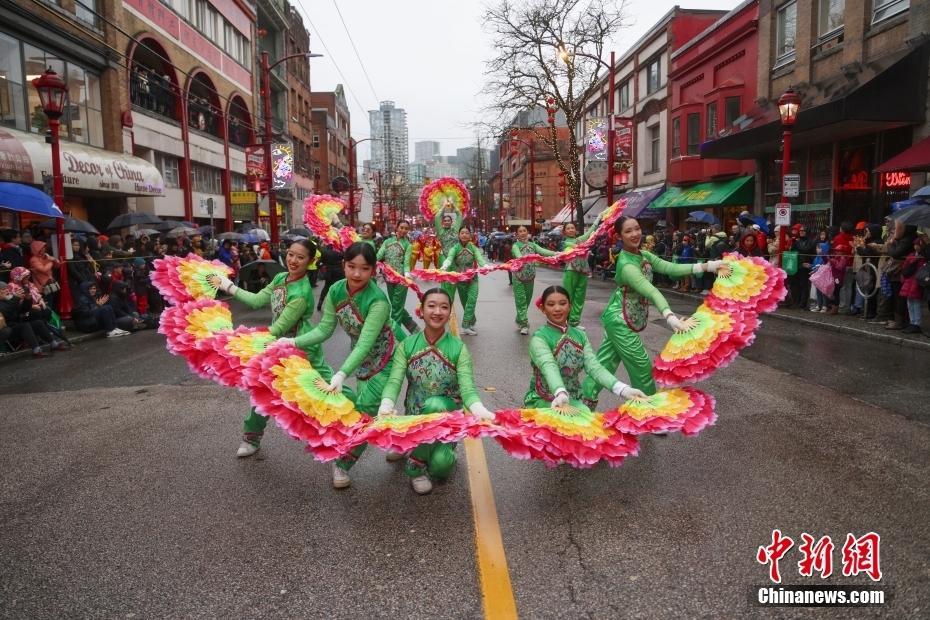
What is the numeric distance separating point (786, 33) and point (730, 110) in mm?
3925

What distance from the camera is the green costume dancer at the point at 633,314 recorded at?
5508mm

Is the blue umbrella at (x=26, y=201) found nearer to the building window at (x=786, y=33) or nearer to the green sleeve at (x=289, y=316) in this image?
the green sleeve at (x=289, y=316)

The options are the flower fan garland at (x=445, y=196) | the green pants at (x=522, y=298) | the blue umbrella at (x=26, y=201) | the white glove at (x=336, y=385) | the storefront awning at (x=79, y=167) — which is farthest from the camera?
the storefront awning at (x=79, y=167)

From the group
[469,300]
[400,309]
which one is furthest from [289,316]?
[469,300]

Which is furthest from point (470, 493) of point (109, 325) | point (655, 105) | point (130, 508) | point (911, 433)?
point (655, 105)

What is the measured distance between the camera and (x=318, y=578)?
338cm

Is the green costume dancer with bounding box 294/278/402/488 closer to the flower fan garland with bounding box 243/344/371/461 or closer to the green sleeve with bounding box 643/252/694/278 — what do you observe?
the flower fan garland with bounding box 243/344/371/461

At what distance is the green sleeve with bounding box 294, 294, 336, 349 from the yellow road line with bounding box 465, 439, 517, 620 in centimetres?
143

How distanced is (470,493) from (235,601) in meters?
1.71

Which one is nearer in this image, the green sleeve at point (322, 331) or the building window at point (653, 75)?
the green sleeve at point (322, 331)

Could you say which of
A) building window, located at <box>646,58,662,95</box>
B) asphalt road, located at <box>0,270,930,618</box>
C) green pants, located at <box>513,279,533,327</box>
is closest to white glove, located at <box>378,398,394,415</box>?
asphalt road, located at <box>0,270,930,618</box>

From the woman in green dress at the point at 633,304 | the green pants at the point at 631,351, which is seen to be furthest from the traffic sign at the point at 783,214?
the green pants at the point at 631,351

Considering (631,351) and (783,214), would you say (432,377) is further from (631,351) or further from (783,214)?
(783,214)

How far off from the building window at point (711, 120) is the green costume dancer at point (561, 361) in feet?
79.4
